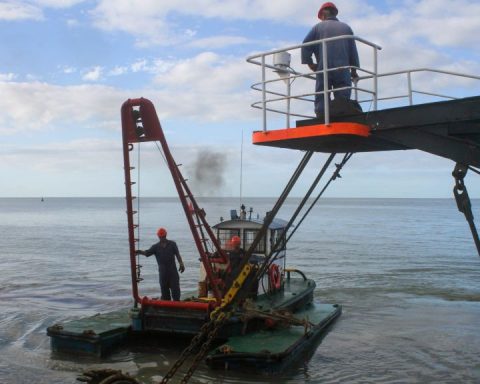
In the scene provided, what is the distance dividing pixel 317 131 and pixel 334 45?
1.38 meters

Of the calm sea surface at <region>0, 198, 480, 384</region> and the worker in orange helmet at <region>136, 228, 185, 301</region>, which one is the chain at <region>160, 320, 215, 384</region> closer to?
the calm sea surface at <region>0, 198, 480, 384</region>

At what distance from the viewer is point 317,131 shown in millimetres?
7289

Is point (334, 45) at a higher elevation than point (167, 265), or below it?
higher

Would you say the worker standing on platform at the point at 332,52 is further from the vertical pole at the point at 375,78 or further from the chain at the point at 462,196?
the chain at the point at 462,196

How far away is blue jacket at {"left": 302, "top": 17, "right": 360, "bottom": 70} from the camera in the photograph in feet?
25.5

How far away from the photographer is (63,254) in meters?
35.0

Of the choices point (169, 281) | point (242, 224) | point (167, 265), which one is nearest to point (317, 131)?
point (167, 265)

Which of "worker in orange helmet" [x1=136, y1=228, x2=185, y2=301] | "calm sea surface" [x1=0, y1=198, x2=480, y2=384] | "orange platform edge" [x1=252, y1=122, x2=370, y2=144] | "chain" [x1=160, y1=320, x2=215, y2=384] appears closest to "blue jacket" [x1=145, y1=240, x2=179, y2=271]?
"worker in orange helmet" [x1=136, y1=228, x2=185, y2=301]

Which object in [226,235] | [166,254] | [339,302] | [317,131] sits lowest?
[339,302]

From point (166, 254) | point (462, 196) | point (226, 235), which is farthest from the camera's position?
point (226, 235)

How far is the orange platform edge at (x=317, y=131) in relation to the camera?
279 inches

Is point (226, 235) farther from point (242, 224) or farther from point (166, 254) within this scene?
point (166, 254)

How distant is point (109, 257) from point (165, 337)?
22.0m

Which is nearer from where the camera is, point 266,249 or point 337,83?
point 337,83
